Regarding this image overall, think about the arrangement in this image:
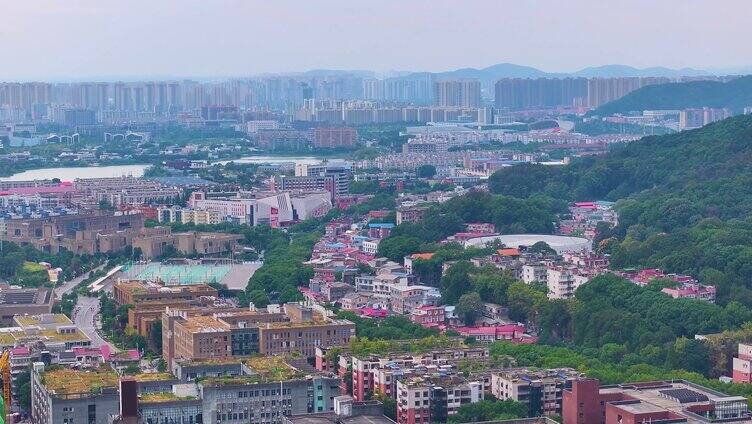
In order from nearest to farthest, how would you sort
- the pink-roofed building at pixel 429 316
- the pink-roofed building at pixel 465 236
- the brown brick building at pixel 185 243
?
the pink-roofed building at pixel 429 316
the pink-roofed building at pixel 465 236
the brown brick building at pixel 185 243

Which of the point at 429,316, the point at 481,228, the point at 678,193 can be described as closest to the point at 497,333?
the point at 429,316

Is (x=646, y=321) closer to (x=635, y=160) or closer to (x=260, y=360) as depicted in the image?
(x=260, y=360)

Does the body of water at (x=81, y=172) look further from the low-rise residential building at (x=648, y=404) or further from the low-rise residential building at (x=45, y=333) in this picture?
the low-rise residential building at (x=648, y=404)

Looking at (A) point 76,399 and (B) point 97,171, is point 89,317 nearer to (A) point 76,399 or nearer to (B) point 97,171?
(A) point 76,399

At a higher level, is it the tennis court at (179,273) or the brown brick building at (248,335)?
the brown brick building at (248,335)

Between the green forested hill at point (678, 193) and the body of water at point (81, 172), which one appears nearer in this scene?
the green forested hill at point (678, 193)

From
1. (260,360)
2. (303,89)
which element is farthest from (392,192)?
(303,89)

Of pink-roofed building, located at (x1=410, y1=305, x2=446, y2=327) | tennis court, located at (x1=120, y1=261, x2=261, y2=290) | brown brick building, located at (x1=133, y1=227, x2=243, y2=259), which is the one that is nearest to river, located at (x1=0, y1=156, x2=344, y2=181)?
brown brick building, located at (x1=133, y1=227, x2=243, y2=259)

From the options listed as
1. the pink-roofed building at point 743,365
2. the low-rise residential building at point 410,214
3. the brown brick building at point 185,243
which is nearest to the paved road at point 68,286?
the brown brick building at point 185,243
